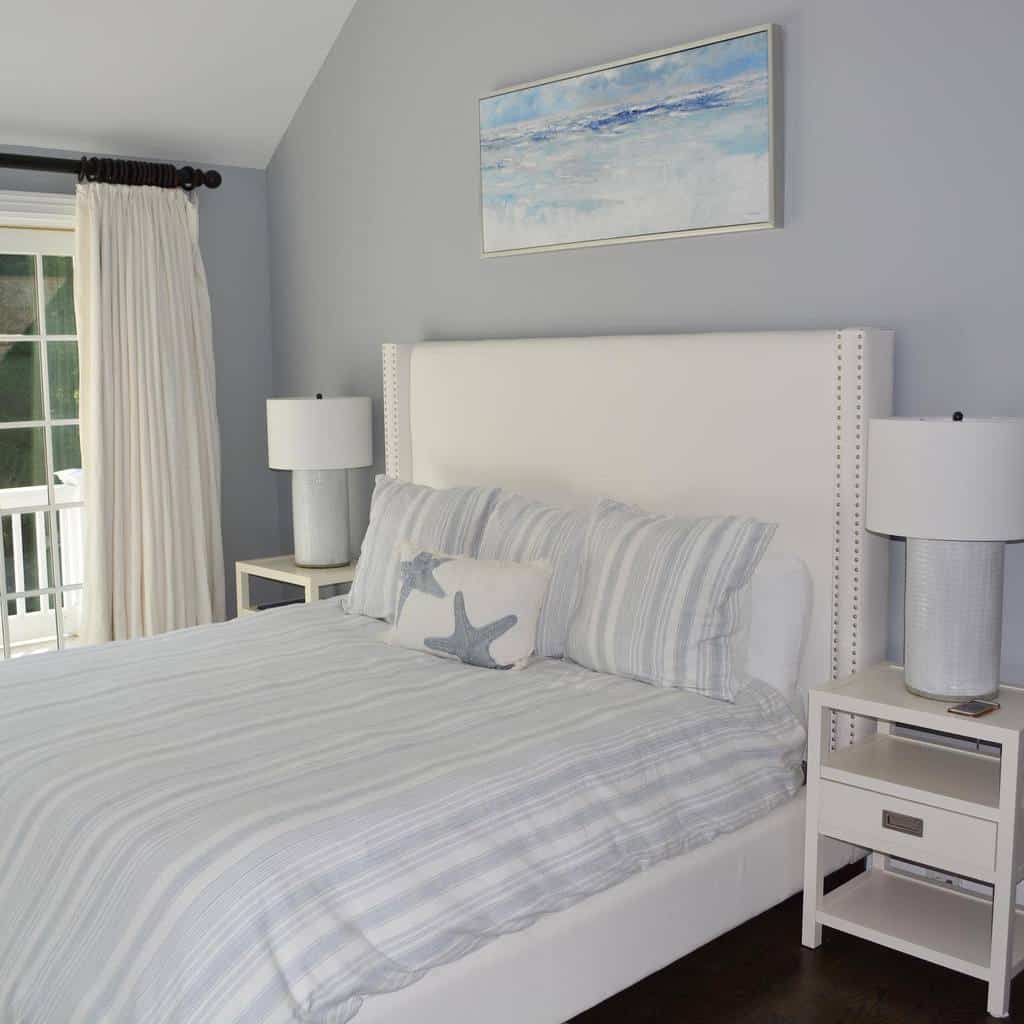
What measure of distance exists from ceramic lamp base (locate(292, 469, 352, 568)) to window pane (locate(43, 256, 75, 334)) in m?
1.00

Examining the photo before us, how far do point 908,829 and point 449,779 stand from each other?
0.98 meters

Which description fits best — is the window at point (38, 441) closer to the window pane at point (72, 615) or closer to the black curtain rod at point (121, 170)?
the window pane at point (72, 615)

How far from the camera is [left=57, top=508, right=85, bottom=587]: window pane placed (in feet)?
14.3

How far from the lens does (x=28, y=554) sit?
4293 millimetres

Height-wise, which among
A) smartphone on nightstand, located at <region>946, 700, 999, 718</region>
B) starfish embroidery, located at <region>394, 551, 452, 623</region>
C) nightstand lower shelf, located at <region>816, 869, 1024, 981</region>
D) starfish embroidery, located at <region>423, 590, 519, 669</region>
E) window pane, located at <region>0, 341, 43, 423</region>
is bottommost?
nightstand lower shelf, located at <region>816, 869, 1024, 981</region>

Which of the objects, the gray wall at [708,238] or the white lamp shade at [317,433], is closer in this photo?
the gray wall at [708,238]

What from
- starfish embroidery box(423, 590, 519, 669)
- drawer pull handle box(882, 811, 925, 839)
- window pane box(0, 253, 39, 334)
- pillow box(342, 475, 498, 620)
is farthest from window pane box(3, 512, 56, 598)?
drawer pull handle box(882, 811, 925, 839)

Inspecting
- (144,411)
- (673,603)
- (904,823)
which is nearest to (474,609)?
(673,603)

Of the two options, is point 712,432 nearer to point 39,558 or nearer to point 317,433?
point 317,433

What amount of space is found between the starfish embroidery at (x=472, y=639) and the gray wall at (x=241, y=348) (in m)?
2.04

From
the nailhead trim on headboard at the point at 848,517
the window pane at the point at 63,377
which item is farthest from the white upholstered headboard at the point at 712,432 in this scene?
the window pane at the point at 63,377

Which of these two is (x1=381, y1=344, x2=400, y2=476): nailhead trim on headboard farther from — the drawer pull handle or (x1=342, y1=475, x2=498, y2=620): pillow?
the drawer pull handle

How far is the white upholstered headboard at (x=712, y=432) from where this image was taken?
2.81 m

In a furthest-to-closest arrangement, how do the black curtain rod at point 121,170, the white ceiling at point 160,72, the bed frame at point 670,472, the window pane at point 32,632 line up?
the window pane at point 32,632, the black curtain rod at point 121,170, the white ceiling at point 160,72, the bed frame at point 670,472
